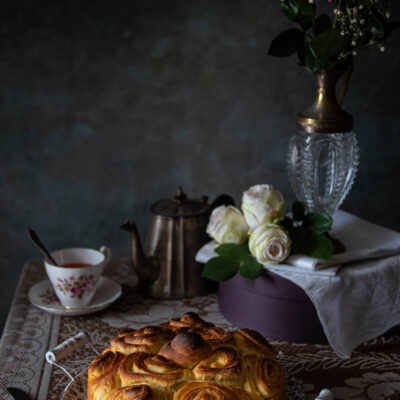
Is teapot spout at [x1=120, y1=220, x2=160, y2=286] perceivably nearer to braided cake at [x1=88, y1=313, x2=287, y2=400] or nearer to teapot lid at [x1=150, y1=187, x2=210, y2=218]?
teapot lid at [x1=150, y1=187, x2=210, y2=218]

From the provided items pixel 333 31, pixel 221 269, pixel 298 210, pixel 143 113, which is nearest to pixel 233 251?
pixel 221 269

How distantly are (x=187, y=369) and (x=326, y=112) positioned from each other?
1.88 ft

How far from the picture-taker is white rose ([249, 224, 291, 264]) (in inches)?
39.8

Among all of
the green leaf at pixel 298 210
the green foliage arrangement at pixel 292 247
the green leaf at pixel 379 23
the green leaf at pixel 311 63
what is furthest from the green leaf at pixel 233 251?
the green leaf at pixel 379 23

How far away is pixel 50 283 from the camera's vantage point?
1.25 m

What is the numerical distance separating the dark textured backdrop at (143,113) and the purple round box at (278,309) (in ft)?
2.06

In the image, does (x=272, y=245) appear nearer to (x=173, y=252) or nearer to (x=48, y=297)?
(x=173, y=252)

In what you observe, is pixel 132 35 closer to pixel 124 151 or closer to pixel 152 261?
pixel 124 151

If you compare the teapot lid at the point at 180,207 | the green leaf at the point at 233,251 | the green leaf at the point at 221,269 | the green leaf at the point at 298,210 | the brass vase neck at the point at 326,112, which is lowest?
the green leaf at the point at 221,269

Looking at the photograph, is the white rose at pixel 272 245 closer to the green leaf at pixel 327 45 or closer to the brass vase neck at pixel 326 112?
the brass vase neck at pixel 326 112

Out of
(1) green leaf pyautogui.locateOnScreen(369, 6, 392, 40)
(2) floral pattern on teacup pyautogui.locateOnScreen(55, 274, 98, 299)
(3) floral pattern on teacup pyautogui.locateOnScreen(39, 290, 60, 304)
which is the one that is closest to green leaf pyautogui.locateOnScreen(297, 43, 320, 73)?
(1) green leaf pyautogui.locateOnScreen(369, 6, 392, 40)

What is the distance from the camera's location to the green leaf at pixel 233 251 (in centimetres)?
108

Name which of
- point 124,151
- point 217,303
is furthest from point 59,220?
point 217,303

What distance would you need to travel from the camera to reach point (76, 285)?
1.11 m
